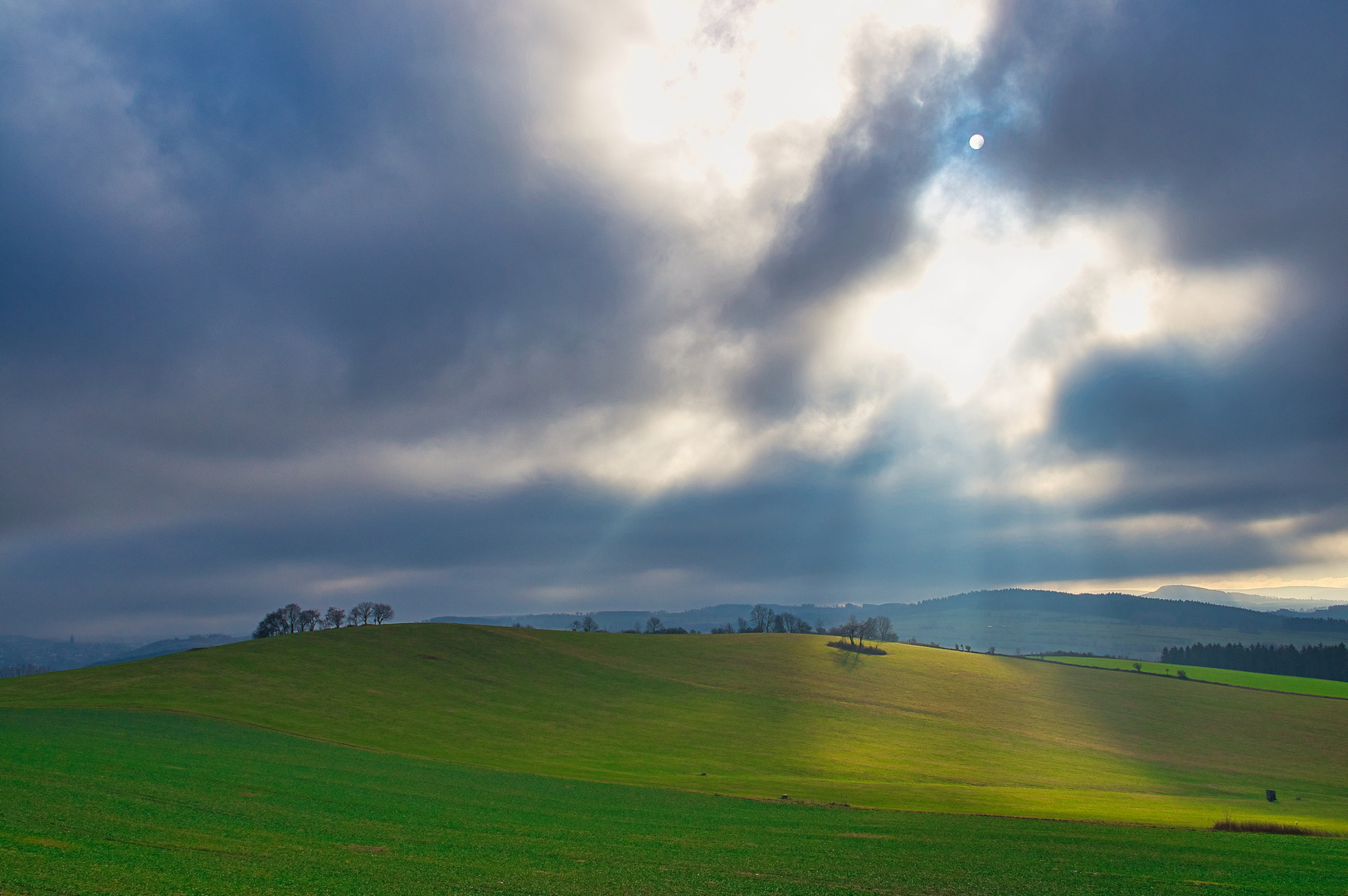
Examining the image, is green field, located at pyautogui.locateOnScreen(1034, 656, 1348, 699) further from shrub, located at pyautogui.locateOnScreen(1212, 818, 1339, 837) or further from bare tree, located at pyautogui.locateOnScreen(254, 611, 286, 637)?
bare tree, located at pyautogui.locateOnScreen(254, 611, 286, 637)

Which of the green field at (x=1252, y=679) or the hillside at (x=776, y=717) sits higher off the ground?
the hillside at (x=776, y=717)

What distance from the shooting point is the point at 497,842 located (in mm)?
30922

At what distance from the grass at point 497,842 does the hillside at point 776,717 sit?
11.3 m

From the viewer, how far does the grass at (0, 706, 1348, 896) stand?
2339 cm

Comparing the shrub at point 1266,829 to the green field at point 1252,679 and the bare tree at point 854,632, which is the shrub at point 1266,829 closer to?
the bare tree at point 854,632

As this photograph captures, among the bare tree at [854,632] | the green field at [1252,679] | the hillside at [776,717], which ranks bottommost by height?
the green field at [1252,679]

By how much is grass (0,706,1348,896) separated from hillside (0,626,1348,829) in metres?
11.3

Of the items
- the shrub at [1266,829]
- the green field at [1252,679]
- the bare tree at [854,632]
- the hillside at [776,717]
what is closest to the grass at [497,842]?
the shrub at [1266,829]

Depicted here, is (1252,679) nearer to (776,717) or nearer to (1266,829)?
(776,717)

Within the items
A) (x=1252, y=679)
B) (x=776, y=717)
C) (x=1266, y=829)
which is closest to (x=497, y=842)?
(x=1266, y=829)

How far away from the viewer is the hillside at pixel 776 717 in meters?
64.1

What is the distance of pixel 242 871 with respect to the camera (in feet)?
75.1

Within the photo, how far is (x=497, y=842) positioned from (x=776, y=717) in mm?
72956

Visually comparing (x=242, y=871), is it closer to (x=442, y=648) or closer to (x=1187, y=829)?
(x=1187, y=829)
